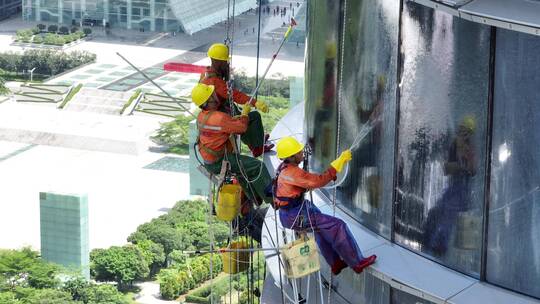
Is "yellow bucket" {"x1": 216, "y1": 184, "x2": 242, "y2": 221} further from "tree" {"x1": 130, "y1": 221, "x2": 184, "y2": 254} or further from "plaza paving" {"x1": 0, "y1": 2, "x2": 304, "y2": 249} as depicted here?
"plaza paving" {"x1": 0, "y1": 2, "x2": 304, "y2": 249}

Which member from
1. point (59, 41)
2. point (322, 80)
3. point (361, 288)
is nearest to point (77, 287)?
point (322, 80)

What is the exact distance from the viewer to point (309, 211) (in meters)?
15.2

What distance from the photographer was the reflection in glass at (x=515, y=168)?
13.0 m

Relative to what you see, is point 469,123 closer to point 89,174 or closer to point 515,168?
point 515,168

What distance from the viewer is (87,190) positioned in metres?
62.9

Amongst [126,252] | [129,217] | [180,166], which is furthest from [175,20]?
[126,252]

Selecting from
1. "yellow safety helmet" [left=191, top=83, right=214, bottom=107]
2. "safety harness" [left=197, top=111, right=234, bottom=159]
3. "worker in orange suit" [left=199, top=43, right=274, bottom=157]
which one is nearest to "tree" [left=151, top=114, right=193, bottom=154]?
"worker in orange suit" [left=199, top=43, right=274, bottom=157]

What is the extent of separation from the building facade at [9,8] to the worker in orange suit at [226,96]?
86.1m

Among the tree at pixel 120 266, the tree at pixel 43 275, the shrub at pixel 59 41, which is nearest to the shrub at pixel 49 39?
the shrub at pixel 59 41

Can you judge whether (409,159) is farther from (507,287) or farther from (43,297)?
(43,297)

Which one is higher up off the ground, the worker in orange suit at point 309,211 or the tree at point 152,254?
the worker in orange suit at point 309,211

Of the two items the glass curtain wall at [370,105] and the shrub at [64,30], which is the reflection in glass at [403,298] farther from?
the shrub at [64,30]

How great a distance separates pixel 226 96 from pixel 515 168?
18.7 feet

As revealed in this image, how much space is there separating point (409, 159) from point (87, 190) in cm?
4956
